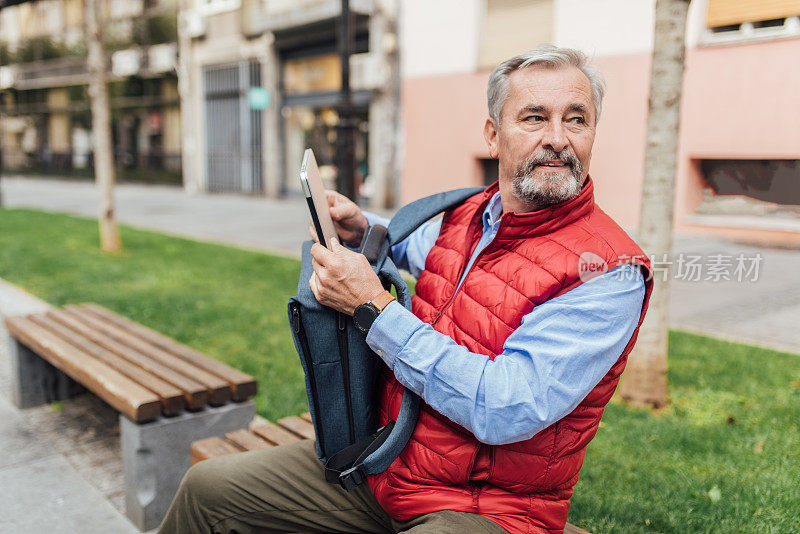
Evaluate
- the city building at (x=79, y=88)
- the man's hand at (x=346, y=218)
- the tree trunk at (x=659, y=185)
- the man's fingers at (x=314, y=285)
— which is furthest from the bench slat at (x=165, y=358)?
the city building at (x=79, y=88)

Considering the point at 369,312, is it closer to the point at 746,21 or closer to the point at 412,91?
the point at 746,21

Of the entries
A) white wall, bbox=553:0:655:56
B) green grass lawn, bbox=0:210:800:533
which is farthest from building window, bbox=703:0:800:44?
green grass lawn, bbox=0:210:800:533

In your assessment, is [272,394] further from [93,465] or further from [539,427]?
[539,427]

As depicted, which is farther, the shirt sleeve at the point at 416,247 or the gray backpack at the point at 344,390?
the shirt sleeve at the point at 416,247

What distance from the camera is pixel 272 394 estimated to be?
4289mm

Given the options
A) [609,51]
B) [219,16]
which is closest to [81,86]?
[219,16]

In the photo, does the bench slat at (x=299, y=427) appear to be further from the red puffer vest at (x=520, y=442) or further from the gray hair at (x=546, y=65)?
the gray hair at (x=546, y=65)

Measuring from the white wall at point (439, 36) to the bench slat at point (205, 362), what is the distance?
449 inches

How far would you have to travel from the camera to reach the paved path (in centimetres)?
568

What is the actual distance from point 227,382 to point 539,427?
75.9 inches

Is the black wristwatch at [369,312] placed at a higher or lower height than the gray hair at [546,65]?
lower

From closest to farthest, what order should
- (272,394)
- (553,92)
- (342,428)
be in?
(553,92) → (342,428) → (272,394)

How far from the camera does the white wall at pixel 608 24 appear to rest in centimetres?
1152

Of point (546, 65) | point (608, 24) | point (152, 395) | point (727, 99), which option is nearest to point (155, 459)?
point (152, 395)
